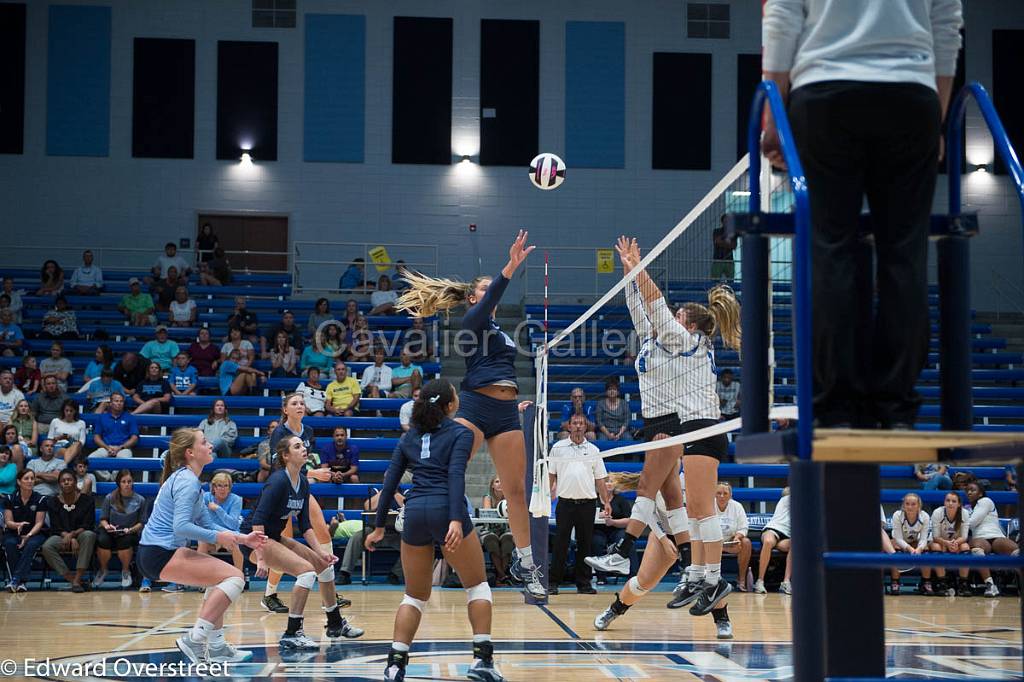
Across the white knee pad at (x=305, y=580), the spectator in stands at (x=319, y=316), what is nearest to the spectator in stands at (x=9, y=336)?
the spectator in stands at (x=319, y=316)

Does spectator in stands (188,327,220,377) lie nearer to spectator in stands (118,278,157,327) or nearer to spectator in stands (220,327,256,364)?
spectator in stands (220,327,256,364)

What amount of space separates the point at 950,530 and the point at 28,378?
1291 cm

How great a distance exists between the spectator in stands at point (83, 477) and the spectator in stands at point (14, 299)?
5.54 meters

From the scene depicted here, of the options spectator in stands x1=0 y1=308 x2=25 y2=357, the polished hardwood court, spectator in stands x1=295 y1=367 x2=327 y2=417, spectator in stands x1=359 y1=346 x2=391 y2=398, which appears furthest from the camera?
spectator in stands x1=0 y1=308 x2=25 y2=357

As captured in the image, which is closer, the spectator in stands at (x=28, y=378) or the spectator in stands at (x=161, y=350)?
the spectator in stands at (x=28, y=378)

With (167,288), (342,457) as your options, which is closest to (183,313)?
(167,288)

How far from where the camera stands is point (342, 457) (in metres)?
14.5

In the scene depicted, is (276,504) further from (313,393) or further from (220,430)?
(313,393)

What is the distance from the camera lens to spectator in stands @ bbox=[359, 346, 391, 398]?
16.4 meters

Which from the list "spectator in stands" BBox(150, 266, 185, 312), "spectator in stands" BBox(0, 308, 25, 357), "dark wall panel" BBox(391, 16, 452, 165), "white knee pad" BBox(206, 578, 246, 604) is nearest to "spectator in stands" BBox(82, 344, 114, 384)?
"spectator in stands" BBox(0, 308, 25, 357)

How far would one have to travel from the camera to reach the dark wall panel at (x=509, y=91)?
2223 cm

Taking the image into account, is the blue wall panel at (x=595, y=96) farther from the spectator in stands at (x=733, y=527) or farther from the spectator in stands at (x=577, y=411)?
the spectator in stands at (x=733, y=527)

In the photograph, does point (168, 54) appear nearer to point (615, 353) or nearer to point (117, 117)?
point (117, 117)

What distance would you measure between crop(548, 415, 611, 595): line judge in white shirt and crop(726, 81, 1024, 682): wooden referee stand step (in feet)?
30.7
